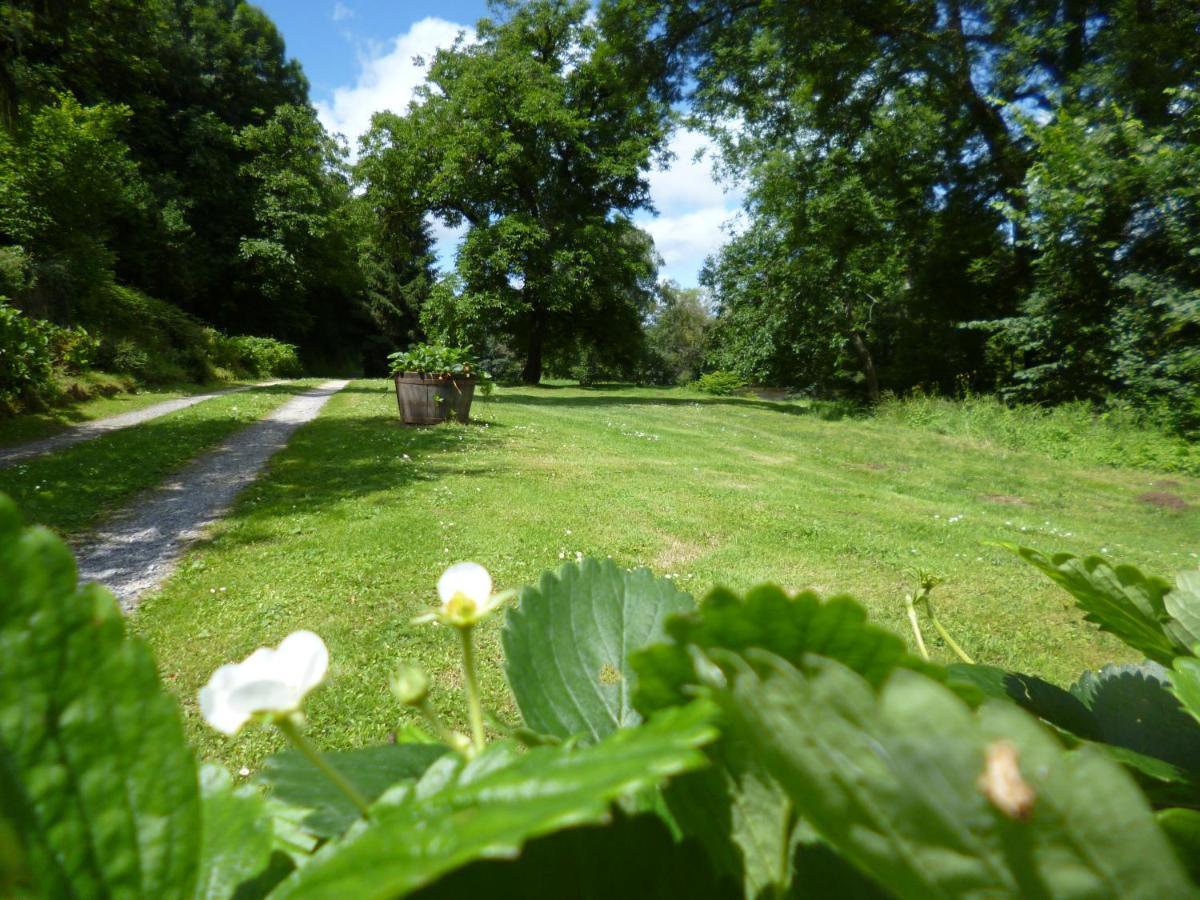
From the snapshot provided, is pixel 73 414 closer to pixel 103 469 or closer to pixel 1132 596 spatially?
pixel 103 469

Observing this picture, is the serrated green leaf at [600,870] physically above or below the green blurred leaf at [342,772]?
above

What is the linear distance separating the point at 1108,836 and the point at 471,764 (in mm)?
202

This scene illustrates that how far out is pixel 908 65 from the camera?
39.9ft

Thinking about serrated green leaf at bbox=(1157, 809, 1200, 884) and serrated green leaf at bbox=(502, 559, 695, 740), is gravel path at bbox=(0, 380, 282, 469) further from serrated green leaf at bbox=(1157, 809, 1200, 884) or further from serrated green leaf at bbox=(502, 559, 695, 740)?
serrated green leaf at bbox=(1157, 809, 1200, 884)

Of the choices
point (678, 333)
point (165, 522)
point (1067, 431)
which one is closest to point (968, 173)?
point (1067, 431)

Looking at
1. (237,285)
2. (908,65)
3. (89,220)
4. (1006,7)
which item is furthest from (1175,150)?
(237,285)

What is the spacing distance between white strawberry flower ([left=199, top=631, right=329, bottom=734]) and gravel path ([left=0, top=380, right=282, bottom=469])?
741cm

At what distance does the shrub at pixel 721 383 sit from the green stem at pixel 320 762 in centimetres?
2582

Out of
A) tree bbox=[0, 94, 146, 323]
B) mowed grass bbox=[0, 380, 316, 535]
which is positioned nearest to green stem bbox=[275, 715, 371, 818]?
mowed grass bbox=[0, 380, 316, 535]

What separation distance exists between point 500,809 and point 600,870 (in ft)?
0.24

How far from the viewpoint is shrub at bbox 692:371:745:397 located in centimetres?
2581

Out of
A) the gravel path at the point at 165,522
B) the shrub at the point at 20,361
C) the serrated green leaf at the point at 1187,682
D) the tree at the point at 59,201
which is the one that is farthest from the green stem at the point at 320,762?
the tree at the point at 59,201

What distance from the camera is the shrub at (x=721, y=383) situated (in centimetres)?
2581

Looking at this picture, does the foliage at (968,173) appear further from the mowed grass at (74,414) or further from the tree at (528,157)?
the mowed grass at (74,414)
